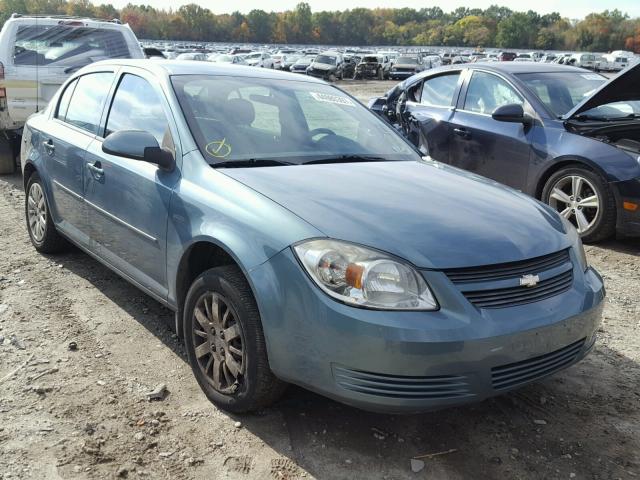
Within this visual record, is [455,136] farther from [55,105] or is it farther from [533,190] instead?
[55,105]

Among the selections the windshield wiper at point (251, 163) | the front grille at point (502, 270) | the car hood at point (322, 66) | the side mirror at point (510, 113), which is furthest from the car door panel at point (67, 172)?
the car hood at point (322, 66)

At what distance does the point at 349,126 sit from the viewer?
402 centimetres

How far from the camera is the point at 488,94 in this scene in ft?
22.1

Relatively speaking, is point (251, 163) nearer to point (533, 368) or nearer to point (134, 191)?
point (134, 191)

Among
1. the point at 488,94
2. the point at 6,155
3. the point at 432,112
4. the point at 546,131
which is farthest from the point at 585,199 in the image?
the point at 6,155

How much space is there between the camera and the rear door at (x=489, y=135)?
6.29 m

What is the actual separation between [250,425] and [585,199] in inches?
160

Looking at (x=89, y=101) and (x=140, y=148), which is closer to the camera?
(x=140, y=148)

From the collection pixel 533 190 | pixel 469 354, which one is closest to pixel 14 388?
pixel 469 354

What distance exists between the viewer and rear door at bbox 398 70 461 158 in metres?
7.02

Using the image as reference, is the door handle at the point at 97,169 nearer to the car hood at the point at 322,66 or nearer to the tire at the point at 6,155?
the tire at the point at 6,155

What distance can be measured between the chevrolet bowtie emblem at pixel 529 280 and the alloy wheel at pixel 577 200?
11.0 feet

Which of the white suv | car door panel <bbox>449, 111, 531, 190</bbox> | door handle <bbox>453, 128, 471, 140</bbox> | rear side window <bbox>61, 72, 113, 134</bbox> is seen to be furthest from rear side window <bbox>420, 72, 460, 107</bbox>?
the white suv

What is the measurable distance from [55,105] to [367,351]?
12.1ft
